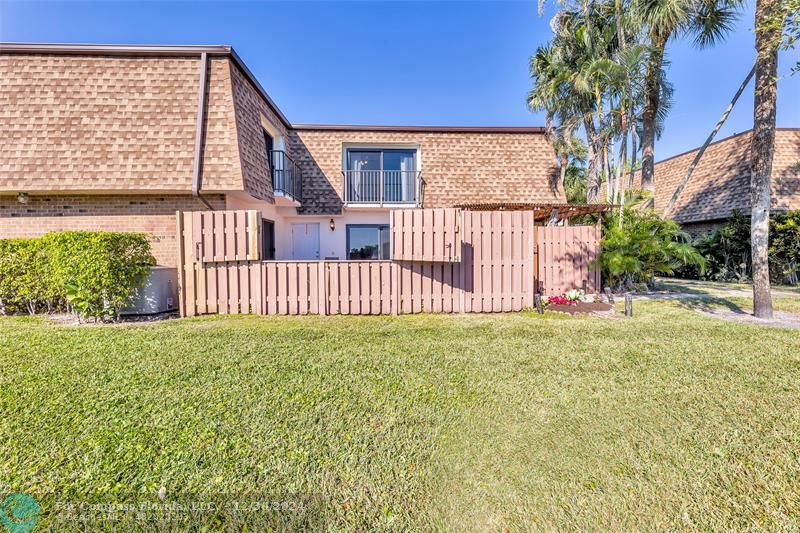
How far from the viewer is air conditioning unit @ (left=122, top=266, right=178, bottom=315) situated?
7.15m

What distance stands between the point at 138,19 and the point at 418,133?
9.28m

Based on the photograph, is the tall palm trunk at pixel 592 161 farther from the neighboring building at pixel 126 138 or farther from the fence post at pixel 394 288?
the neighboring building at pixel 126 138

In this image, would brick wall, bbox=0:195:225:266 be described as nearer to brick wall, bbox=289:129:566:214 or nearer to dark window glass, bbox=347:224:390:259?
brick wall, bbox=289:129:566:214

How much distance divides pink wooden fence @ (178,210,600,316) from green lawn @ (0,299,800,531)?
2152 millimetres

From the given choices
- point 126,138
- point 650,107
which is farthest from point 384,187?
point 650,107

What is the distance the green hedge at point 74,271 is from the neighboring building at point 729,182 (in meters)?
20.5

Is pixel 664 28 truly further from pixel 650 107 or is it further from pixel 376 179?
pixel 376 179

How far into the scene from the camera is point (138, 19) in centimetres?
982

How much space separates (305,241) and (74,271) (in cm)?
738

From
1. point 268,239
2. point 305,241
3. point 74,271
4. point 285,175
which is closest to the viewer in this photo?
point 74,271

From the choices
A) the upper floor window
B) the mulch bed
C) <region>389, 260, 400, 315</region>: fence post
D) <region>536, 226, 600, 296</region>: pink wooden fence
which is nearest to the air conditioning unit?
<region>389, 260, 400, 315</region>: fence post

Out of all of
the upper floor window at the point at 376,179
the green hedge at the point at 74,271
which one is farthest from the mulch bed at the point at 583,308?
the green hedge at the point at 74,271

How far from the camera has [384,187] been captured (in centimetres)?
1287

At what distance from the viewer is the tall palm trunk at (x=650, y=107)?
11.6m
